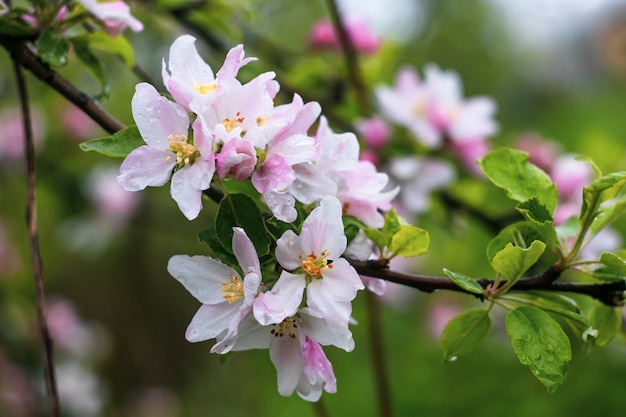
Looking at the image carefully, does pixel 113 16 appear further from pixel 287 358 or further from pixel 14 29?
pixel 287 358

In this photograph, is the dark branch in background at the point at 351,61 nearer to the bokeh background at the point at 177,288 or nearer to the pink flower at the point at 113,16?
the bokeh background at the point at 177,288

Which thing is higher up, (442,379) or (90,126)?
(90,126)

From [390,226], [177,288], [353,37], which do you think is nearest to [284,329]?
[390,226]

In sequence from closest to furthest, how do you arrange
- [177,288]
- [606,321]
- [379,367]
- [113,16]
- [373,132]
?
1. [606,321]
2. [113,16]
3. [379,367]
4. [373,132]
5. [177,288]

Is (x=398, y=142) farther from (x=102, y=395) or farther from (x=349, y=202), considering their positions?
(x=102, y=395)

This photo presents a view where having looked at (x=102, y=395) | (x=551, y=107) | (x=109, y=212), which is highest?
(x=551, y=107)

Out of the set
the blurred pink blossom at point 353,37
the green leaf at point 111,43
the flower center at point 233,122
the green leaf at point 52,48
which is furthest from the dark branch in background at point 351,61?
the flower center at point 233,122

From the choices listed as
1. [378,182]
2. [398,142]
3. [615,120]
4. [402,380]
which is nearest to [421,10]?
[615,120]
